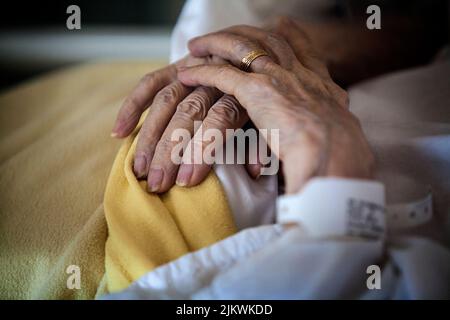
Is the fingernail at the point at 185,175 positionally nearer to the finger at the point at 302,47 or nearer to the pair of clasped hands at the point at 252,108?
the pair of clasped hands at the point at 252,108

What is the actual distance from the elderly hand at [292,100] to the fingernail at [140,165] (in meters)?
0.11

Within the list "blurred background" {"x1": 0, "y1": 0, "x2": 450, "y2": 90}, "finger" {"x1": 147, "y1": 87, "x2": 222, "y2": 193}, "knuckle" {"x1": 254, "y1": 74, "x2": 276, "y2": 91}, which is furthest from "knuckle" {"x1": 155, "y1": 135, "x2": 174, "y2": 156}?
"blurred background" {"x1": 0, "y1": 0, "x2": 450, "y2": 90}

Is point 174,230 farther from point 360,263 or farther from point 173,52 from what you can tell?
point 173,52

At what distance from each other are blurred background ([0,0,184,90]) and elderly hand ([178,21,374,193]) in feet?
2.09

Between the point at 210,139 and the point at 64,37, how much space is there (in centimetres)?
90

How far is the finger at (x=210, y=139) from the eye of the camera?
48cm

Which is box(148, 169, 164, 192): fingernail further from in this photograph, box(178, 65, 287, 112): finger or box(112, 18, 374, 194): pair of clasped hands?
box(178, 65, 287, 112): finger

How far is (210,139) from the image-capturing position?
494mm

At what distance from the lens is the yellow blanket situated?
0.45 m

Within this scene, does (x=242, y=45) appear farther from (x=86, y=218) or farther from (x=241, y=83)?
(x=86, y=218)

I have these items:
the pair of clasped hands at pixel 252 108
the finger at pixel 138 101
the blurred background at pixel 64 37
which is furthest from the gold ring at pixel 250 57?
the blurred background at pixel 64 37

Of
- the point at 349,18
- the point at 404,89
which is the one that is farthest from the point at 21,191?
the point at 349,18

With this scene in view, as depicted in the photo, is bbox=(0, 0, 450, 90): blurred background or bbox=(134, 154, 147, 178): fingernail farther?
bbox=(0, 0, 450, 90): blurred background

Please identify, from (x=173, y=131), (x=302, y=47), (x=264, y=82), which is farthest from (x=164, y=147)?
(x=302, y=47)
